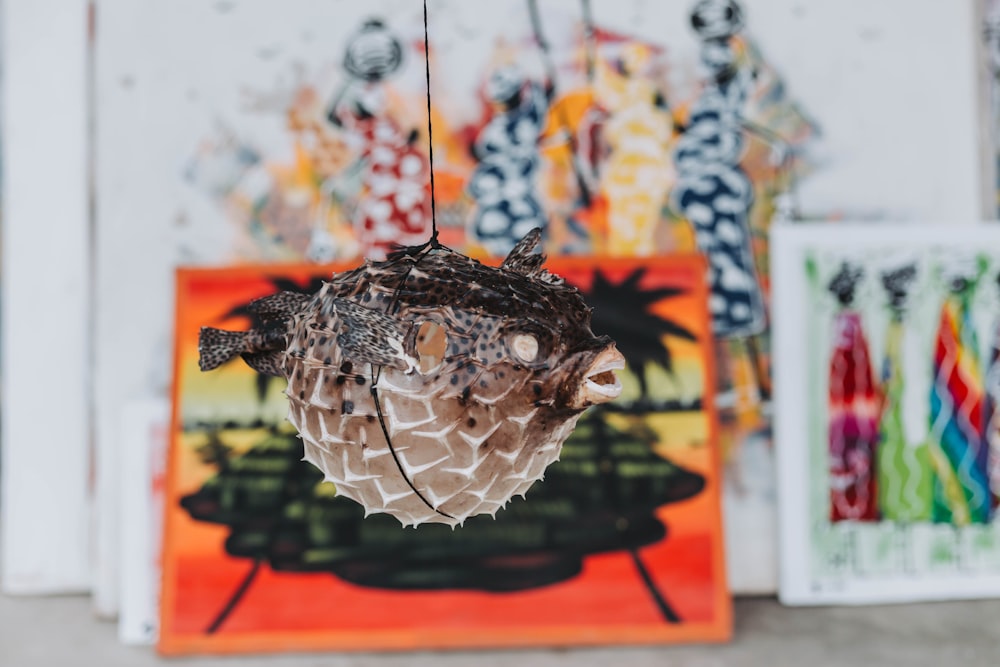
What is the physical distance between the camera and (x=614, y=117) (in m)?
2.52

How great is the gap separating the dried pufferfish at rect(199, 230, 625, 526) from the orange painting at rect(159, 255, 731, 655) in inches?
66.4

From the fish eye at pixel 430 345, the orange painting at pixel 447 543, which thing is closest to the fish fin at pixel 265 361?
the fish eye at pixel 430 345

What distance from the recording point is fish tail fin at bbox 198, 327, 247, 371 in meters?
0.80

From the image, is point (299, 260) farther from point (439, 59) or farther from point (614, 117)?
point (614, 117)

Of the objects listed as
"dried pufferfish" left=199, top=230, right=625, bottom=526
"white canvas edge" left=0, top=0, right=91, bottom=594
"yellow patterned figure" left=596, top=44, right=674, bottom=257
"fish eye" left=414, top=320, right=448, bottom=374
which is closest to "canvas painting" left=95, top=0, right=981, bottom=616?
"yellow patterned figure" left=596, top=44, right=674, bottom=257

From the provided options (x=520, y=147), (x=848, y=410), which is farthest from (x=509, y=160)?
(x=848, y=410)

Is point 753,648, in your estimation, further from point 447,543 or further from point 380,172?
point 380,172

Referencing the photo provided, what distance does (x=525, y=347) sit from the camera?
2.17ft

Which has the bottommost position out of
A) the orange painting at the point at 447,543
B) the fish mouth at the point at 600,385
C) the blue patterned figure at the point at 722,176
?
the orange painting at the point at 447,543

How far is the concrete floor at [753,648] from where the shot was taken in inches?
86.7

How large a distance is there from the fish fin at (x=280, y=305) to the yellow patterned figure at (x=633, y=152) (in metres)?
1.81

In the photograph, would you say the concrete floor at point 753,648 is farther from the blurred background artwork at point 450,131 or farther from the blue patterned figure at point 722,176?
the blue patterned figure at point 722,176

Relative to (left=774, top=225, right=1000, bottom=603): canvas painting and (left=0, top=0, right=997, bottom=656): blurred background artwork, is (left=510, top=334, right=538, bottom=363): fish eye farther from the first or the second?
(left=774, top=225, right=1000, bottom=603): canvas painting

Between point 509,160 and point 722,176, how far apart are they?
0.61 metres
